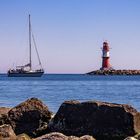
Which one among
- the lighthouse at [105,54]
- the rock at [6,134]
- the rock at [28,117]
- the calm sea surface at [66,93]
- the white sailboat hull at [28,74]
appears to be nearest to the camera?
the rock at [6,134]

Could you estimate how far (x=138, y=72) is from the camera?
571ft

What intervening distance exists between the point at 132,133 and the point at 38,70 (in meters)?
101

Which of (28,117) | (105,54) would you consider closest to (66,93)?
(28,117)

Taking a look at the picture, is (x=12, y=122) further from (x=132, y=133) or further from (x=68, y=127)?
(x=132, y=133)

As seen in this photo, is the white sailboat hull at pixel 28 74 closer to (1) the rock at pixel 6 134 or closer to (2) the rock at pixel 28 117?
(2) the rock at pixel 28 117

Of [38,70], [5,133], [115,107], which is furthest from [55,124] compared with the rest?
[38,70]

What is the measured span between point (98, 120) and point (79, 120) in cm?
61

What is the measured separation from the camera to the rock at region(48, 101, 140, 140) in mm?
15640

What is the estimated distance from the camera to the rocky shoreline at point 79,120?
15.7 meters

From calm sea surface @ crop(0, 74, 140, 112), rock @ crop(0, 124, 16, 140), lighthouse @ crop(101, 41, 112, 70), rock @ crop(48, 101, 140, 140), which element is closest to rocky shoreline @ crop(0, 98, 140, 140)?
rock @ crop(48, 101, 140, 140)

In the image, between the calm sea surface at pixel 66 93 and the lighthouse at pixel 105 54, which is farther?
the lighthouse at pixel 105 54

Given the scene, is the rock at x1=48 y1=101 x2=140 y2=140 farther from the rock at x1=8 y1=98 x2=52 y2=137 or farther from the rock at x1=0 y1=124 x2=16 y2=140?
the rock at x1=0 y1=124 x2=16 y2=140

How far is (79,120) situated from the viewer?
1627 centimetres

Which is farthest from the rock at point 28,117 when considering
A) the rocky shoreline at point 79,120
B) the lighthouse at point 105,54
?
the lighthouse at point 105,54
